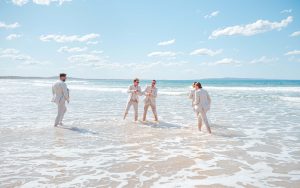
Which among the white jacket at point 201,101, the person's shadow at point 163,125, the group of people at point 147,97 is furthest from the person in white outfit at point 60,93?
the white jacket at point 201,101

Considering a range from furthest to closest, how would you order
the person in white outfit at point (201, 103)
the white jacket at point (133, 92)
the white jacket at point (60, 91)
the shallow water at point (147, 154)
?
the white jacket at point (133, 92) → the white jacket at point (60, 91) → the person in white outfit at point (201, 103) → the shallow water at point (147, 154)

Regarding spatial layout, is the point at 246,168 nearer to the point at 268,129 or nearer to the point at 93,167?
the point at 93,167

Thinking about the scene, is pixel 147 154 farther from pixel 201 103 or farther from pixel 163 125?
pixel 163 125

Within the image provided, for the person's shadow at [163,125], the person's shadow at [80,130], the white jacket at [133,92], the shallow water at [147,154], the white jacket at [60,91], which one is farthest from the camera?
the white jacket at [133,92]

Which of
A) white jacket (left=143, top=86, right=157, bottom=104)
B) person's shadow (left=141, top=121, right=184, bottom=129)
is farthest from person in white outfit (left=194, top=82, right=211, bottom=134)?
white jacket (left=143, top=86, right=157, bottom=104)

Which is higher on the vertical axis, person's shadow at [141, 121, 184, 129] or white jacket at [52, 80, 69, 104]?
white jacket at [52, 80, 69, 104]

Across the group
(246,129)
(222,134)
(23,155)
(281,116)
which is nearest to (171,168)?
(23,155)

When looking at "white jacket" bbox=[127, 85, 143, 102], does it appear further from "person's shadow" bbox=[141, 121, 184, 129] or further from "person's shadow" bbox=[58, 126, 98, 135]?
"person's shadow" bbox=[58, 126, 98, 135]

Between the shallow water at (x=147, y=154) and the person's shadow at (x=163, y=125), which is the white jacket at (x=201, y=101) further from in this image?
the person's shadow at (x=163, y=125)

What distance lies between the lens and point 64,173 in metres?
5.87

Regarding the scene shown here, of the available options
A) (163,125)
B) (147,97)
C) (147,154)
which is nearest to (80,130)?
(163,125)

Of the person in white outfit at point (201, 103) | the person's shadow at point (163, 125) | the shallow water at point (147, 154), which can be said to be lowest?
the shallow water at point (147, 154)

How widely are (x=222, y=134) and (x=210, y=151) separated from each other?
245 centimetres

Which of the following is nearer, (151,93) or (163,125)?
(163,125)
